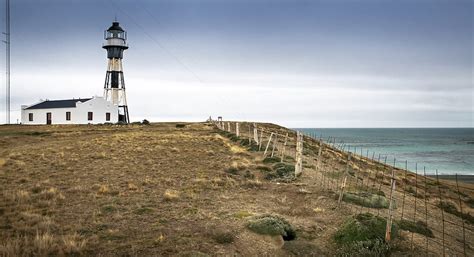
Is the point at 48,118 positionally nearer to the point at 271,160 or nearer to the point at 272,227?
the point at 271,160

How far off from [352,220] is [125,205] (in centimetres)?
649

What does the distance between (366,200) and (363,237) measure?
12.8ft

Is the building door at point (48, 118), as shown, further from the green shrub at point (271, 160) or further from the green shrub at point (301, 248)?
the green shrub at point (301, 248)

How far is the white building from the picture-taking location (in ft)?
187

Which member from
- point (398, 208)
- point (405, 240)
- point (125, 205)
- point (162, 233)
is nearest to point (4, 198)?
point (125, 205)

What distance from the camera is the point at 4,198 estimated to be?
11414mm

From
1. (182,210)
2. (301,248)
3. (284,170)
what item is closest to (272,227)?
(301,248)

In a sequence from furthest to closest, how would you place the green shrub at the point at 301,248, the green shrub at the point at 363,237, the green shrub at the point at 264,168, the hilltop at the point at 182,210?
the green shrub at the point at 264,168, the hilltop at the point at 182,210, the green shrub at the point at 301,248, the green shrub at the point at 363,237

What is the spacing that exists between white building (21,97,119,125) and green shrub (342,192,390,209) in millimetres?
52431

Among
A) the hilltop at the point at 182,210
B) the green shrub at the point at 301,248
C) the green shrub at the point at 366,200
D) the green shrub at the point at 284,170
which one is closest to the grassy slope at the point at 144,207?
the hilltop at the point at 182,210

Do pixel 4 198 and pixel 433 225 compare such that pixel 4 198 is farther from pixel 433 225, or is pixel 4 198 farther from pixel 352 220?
pixel 433 225

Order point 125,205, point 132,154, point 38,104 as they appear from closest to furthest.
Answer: point 125,205, point 132,154, point 38,104

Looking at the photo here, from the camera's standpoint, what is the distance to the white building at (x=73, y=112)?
187ft

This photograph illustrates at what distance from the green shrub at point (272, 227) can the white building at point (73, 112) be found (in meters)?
53.7
